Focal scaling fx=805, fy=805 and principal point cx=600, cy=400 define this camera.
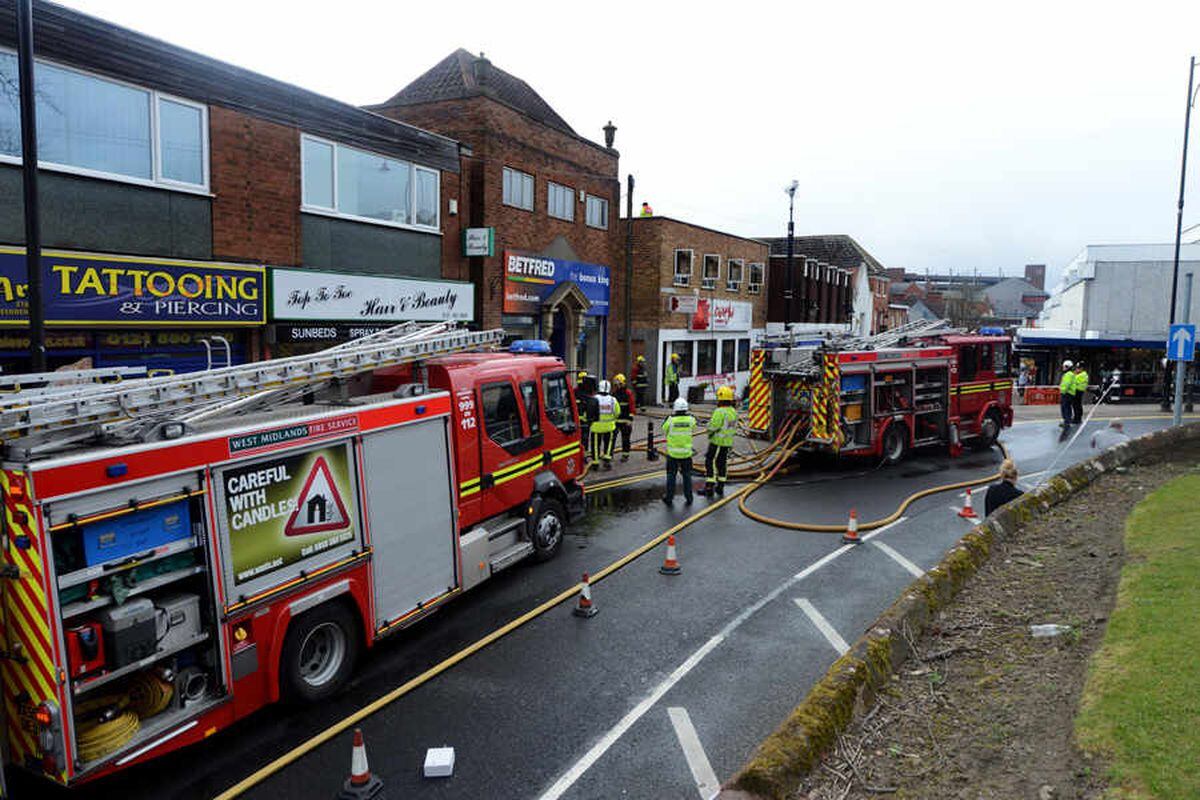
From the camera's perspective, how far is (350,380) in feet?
28.7

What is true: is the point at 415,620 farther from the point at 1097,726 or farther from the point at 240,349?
the point at 240,349

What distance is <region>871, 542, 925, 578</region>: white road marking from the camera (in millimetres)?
10016

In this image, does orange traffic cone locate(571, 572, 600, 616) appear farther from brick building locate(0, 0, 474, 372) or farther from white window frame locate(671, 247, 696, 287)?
white window frame locate(671, 247, 696, 287)

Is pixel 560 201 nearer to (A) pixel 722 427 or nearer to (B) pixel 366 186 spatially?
(B) pixel 366 186

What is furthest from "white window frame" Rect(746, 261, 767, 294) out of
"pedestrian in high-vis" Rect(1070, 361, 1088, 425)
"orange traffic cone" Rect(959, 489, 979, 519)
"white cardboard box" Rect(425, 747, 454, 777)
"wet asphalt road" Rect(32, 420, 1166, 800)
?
"white cardboard box" Rect(425, 747, 454, 777)

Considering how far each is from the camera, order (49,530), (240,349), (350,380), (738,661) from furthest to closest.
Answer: (240,349)
(350,380)
(738,661)
(49,530)

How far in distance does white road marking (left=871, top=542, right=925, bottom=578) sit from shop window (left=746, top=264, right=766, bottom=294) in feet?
86.9

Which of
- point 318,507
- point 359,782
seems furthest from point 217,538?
point 359,782

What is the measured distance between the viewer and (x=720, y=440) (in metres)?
14.4

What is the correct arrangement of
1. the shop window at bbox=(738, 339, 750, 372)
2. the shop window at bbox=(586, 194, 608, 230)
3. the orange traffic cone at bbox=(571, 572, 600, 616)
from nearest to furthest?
the orange traffic cone at bbox=(571, 572, 600, 616) → the shop window at bbox=(586, 194, 608, 230) → the shop window at bbox=(738, 339, 750, 372)

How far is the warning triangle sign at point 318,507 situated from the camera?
249 inches

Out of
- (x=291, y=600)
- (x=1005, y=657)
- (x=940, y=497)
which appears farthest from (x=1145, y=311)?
(x=291, y=600)

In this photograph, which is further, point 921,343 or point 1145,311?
point 1145,311

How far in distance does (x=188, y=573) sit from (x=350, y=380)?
11.6 feet
